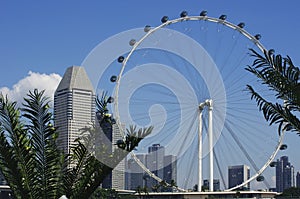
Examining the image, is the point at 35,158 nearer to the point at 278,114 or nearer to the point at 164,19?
the point at 278,114

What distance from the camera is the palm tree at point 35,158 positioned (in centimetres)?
1351

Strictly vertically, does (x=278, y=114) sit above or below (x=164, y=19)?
below

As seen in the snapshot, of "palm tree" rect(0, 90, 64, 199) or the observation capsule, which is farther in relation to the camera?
the observation capsule

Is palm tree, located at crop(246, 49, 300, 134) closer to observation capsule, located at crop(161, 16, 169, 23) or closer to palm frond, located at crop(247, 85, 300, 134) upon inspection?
palm frond, located at crop(247, 85, 300, 134)

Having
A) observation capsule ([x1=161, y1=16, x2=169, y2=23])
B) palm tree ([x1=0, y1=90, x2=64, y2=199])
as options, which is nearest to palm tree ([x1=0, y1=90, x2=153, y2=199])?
palm tree ([x1=0, y1=90, x2=64, y2=199])

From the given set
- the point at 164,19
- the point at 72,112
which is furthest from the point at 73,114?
the point at 164,19

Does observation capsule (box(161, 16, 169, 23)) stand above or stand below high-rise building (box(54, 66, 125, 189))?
above

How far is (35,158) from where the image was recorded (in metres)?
13.7

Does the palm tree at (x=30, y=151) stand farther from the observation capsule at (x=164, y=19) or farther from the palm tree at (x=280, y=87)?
the observation capsule at (x=164, y=19)

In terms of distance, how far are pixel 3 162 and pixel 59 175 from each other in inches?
48.6

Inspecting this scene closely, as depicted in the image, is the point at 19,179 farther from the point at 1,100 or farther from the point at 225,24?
the point at 225,24

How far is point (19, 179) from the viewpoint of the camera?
13.6m

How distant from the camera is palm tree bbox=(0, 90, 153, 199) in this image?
1351cm

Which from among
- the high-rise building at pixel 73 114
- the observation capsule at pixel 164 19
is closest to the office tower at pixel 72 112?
the high-rise building at pixel 73 114
